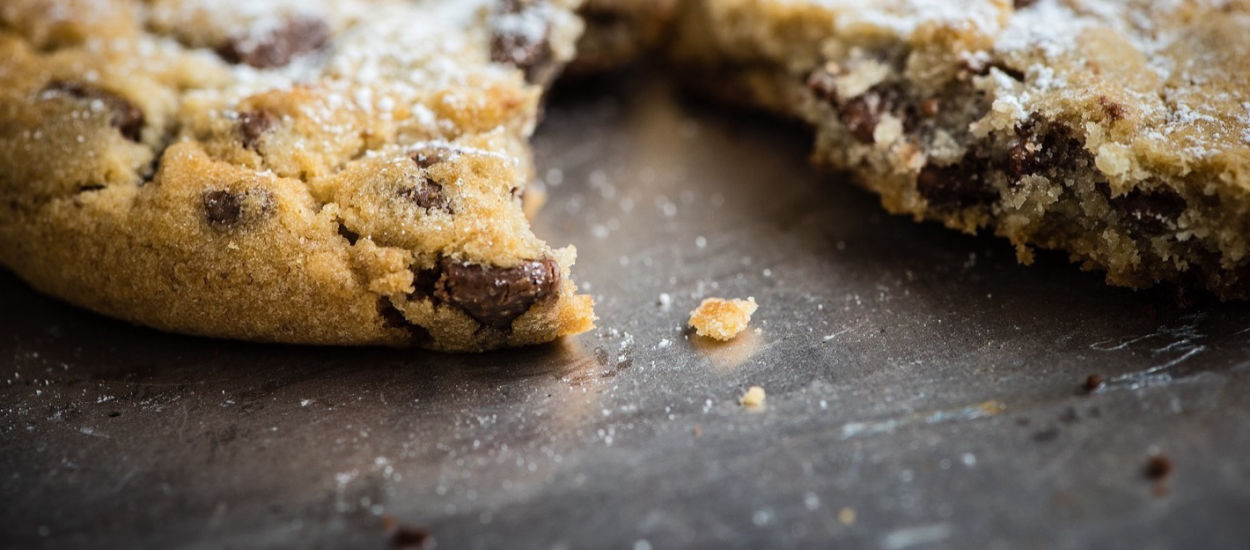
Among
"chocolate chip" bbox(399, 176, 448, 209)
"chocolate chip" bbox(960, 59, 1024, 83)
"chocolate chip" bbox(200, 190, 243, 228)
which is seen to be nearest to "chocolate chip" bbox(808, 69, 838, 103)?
"chocolate chip" bbox(960, 59, 1024, 83)

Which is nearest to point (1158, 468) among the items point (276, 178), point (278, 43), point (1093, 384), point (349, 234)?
point (1093, 384)

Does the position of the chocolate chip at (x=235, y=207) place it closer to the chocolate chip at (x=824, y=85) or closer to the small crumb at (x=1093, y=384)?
the chocolate chip at (x=824, y=85)

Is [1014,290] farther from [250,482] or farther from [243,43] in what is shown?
[243,43]

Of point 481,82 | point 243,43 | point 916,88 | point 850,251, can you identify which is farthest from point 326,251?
point 916,88

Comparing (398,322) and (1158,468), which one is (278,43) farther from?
(1158,468)

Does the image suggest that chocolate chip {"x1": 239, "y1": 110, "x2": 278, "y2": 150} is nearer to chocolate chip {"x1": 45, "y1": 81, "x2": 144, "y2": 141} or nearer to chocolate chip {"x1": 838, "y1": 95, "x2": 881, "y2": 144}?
chocolate chip {"x1": 45, "y1": 81, "x2": 144, "y2": 141}

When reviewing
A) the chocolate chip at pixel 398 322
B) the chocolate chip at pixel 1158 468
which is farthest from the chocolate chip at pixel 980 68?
the chocolate chip at pixel 398 322
